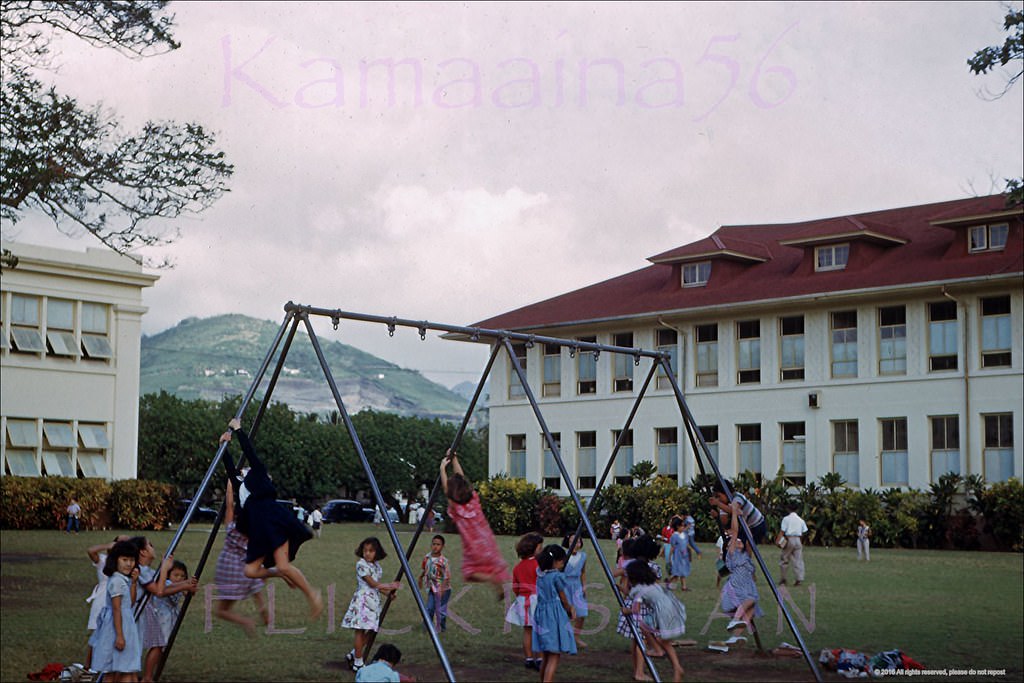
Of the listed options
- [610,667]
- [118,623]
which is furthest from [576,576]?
[118,623]

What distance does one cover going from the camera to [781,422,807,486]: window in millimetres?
41562

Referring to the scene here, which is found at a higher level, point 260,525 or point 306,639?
point 260,525

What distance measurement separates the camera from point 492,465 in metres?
44.3

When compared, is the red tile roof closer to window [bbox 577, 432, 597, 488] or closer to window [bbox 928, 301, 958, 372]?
window [bbox 928, 301, 958, 372]

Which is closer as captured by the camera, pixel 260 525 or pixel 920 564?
pixel 260 525

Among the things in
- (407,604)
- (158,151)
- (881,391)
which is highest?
(158,151)

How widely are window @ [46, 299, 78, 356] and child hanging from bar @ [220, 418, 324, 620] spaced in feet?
128

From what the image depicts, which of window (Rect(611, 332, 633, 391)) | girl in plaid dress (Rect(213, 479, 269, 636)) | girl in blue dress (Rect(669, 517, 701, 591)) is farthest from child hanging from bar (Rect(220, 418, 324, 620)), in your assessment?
window (Rect(611, 332, 633, 391))

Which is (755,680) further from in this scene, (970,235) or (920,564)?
(970,235)

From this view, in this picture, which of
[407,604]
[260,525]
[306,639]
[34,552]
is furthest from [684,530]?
[34,552]

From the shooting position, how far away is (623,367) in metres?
42.0

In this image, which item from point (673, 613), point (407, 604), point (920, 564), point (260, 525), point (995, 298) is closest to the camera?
point (260, 525)

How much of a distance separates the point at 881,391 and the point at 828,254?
499 centimetres

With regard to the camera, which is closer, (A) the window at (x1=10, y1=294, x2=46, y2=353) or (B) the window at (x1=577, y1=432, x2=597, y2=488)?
(B) the window at (x1=577, y1=432, x2=597, y2=488)
